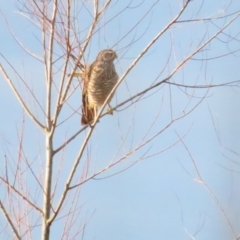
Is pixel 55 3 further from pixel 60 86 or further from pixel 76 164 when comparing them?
pixel 76 164

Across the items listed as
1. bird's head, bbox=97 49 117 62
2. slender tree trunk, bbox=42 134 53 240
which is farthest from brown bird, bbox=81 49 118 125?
slender tree trunk, bbox=42 134 53 240

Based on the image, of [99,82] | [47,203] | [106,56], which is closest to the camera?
[47,203]

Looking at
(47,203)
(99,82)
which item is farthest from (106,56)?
(47,203)

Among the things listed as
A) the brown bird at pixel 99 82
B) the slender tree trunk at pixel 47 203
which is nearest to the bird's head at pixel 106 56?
the brown bird at pixel 99 82

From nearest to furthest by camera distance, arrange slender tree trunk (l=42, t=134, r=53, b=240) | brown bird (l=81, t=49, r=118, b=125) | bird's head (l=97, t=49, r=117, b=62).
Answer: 1. slender tree trunk (l=42, t=134, r=53, b=240)
2. bird's head (l=97, t=49, r=117, b=62)
3. brown bird (l=81, t=49, r=118, b=125)

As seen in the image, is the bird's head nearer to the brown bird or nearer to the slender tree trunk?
the brown bird

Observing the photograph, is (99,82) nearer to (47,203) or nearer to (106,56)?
(106,56)

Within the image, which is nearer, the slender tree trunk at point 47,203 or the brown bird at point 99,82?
the slender tree trunk at point 47,203

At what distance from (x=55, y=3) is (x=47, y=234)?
1118 millimetres

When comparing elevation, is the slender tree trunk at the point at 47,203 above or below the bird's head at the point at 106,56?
below

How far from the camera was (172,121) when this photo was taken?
10.6ft

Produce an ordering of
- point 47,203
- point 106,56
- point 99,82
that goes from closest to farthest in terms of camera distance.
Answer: point 47,203 → point 106,56 → point 99,82

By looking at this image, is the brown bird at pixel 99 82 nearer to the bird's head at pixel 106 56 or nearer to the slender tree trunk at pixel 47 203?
the bird's head at pixel 106 56

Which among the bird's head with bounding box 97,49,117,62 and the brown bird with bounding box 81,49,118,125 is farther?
the brown bird with bounding box 81,49,118,125
